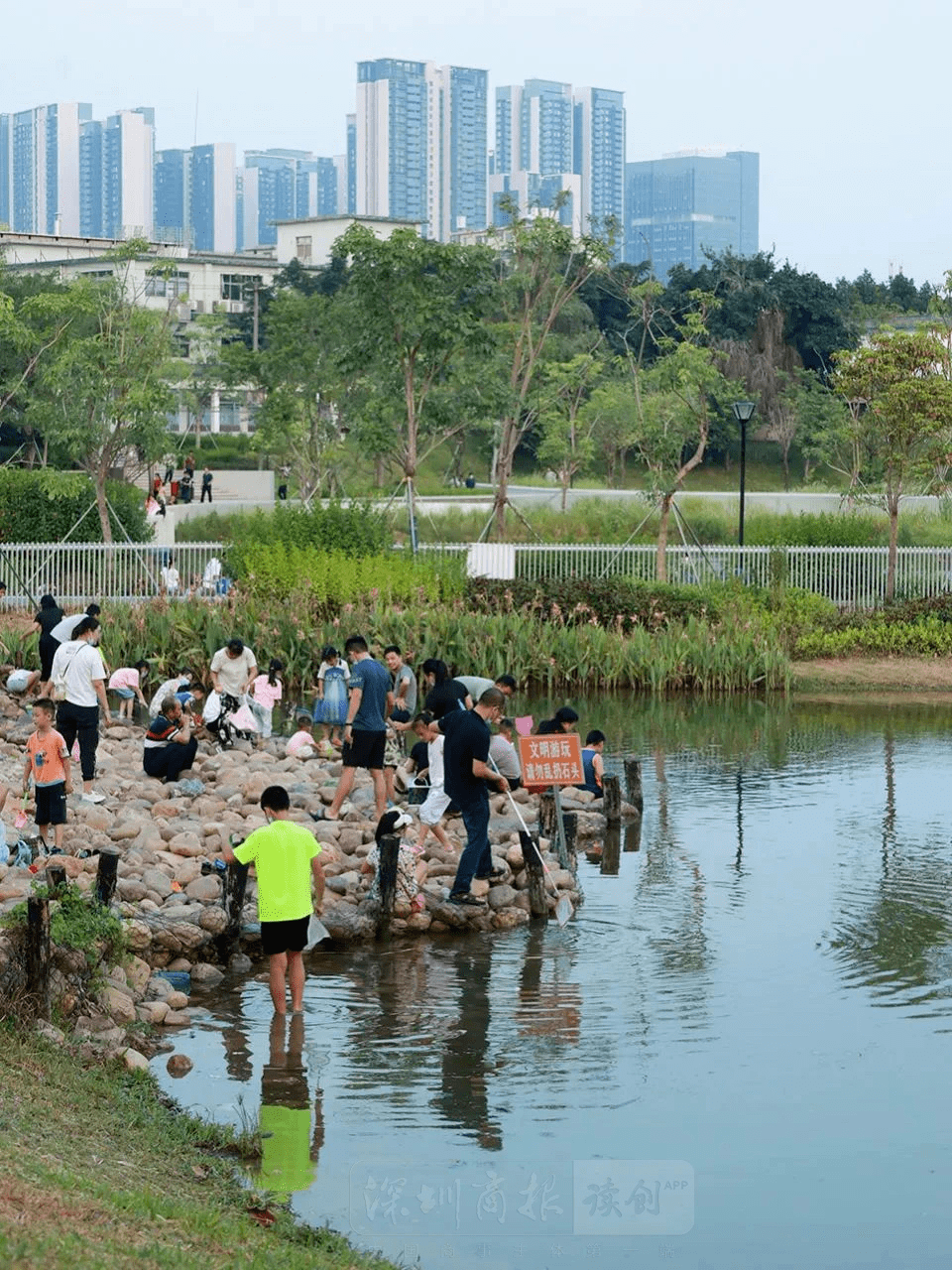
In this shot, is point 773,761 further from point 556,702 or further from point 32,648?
point 32,648

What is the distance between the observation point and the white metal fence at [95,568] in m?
31.5

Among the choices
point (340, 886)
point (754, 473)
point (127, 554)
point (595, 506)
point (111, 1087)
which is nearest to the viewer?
point (111, 1087)

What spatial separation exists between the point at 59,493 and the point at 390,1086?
2837 centimetres

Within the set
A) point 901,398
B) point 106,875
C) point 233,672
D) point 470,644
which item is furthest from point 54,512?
point 106,875

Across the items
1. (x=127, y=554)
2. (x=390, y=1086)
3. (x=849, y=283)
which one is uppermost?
(x=849, y=283)

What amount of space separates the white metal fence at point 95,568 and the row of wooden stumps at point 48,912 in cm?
1877

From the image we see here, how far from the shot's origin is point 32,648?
26.5 metres

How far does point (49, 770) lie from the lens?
45.6 feet

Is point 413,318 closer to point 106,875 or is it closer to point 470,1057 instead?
point 106,875

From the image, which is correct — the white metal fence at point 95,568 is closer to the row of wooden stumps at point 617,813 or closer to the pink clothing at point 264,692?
the pink clothing at point 264,692

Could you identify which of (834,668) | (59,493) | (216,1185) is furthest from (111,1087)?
(59,493)

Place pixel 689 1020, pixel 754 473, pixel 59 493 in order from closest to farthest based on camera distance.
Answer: pixel 689 1020 < pixel 59 493 < pixel 754 473

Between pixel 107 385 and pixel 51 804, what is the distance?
23.0 metres

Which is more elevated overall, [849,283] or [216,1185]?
[849,283]
